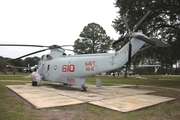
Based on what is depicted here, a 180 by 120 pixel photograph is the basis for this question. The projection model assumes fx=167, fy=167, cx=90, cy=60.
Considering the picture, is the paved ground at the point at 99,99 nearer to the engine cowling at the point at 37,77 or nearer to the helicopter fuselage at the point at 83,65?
the helicopter fuselage at the point at 83,65

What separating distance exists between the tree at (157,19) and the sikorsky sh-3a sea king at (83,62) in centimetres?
569

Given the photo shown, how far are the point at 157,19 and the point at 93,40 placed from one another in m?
29.1

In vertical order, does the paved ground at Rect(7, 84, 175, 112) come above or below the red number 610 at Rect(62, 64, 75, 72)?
below

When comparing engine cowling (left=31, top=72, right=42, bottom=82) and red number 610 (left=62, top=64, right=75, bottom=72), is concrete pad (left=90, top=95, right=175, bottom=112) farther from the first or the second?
engine cowling (left=31, top=72, right=42, bottom=82)

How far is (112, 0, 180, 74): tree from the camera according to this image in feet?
51.1

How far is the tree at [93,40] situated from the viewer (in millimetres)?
44688

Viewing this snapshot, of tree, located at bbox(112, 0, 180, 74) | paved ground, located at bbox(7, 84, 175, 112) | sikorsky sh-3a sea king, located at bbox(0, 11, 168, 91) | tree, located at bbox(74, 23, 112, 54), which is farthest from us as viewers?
tree, located at bbox(74, 23, 112, 54)

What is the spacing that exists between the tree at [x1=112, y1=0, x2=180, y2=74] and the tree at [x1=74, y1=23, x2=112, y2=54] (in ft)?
83.5

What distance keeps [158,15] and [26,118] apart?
16519 millimetres

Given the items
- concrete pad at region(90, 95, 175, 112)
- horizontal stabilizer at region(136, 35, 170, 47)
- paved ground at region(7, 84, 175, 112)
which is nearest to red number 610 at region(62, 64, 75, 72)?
paved ground at region(7, 84, 175, 112)

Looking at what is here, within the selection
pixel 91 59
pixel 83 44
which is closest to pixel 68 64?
pixel 91 59

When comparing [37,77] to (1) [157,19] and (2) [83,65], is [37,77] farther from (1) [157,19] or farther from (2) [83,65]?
(1) [157,19]

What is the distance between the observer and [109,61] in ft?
36.0

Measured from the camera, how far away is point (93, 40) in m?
46.1
